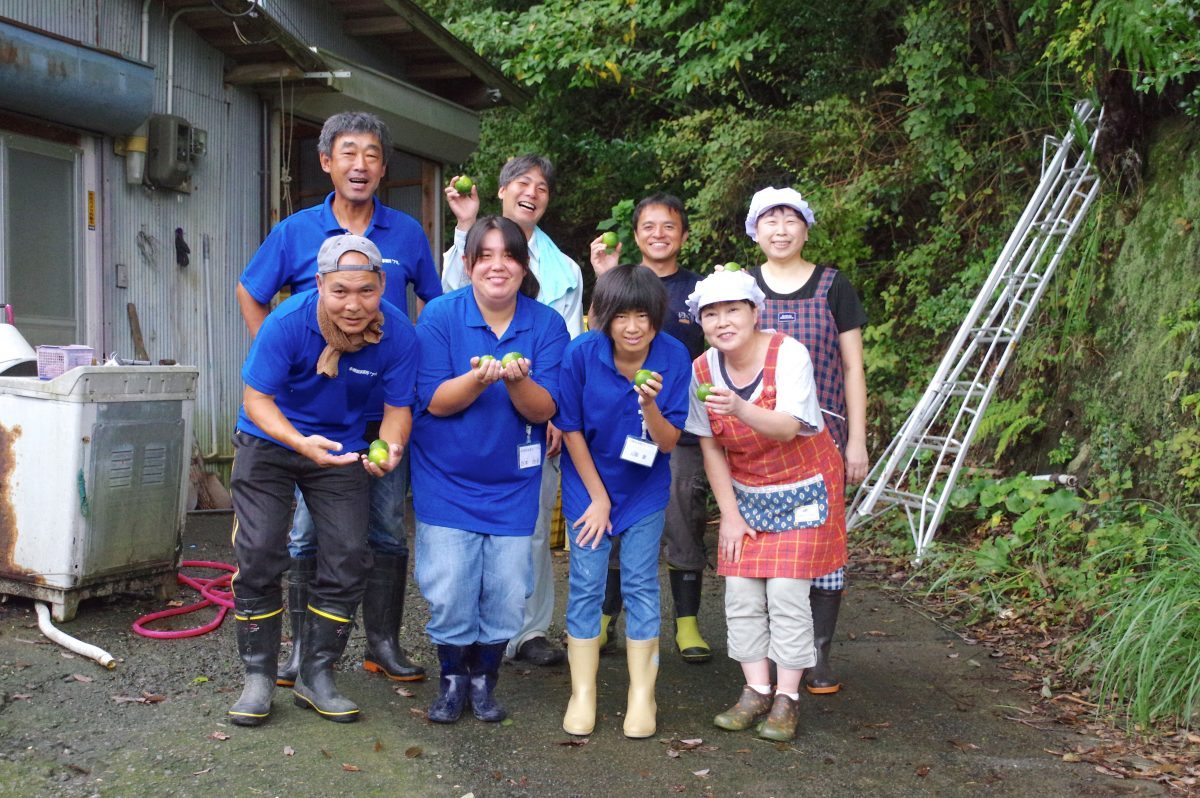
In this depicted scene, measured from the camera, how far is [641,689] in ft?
12.7

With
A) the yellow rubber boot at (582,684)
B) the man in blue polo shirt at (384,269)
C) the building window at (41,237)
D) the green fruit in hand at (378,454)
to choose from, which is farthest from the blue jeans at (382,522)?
the building window at (41,237)

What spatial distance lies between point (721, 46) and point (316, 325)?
7.30m

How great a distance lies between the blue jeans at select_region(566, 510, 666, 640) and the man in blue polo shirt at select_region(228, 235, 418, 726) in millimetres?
777

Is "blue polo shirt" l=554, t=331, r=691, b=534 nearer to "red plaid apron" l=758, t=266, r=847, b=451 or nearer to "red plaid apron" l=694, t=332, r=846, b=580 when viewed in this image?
"red plaid apron" l=694, t=332, r=846, b=580

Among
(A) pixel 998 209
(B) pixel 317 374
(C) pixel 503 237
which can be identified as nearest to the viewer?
(B) pixel 317 374

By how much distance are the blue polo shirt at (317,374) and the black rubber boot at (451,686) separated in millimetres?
841

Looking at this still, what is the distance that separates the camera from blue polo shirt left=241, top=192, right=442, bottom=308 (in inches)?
161

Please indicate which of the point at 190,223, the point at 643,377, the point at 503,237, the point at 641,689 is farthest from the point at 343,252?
the point at 190,223

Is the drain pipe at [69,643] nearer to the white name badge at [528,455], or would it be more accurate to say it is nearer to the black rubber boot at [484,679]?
the black rubber boot at [484,679]

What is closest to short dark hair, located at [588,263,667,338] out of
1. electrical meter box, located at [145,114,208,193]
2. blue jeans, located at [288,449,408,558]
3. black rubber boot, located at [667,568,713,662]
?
blue jeans, located at [288,449,408,558]

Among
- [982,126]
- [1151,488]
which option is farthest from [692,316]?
[982,126]

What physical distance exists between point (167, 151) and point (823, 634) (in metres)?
5.87

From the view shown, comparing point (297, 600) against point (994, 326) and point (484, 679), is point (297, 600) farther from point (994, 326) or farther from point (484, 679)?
point (994, 326)

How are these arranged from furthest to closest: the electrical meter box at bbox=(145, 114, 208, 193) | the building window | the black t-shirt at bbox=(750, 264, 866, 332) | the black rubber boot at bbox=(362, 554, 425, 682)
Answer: the electrical meter box at bbox=(145, 114, 208, 193) < the building window < the black t-shirt at bbox=(750, 264, 866, 332) < the black rubber boot at bbox=(362, 554, 425, 682)
